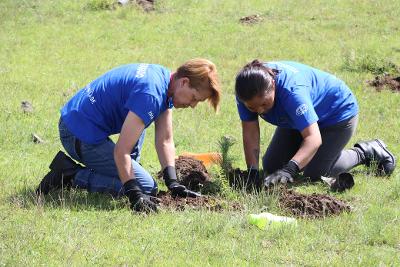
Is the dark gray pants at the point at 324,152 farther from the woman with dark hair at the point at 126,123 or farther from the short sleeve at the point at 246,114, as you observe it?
the woman with dark hair at the point at 126,123

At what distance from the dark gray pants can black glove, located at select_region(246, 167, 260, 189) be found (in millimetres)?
773

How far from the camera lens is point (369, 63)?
45.2ft

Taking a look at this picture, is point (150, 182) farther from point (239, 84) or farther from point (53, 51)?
point (53, 51)

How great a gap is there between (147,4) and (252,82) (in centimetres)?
1307

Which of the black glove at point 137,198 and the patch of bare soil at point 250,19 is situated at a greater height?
the black glove at point 137,198

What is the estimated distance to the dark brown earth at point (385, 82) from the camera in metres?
12.6

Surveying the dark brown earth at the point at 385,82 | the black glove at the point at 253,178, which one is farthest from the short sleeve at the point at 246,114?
the dark brown earth at the point at 385,82

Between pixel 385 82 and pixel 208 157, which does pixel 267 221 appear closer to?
pixel 208 157

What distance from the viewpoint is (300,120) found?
6.71m

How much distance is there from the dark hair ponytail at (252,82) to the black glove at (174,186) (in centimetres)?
97

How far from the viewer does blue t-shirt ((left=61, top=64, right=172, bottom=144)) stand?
6172 millimetres

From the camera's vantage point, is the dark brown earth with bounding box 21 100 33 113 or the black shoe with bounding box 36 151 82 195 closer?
the black shoe with bounding box 36 151 82 195

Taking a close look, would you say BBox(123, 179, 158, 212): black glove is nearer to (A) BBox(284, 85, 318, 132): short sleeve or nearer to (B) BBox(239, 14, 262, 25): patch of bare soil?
(A) BBox(284, 85, 318, 132): short sleeve

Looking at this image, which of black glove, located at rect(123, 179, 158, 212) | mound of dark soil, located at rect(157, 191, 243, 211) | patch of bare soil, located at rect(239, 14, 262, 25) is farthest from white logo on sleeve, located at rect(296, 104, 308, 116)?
patch of bare soil, located at rect(239, 14, 262, 25)
